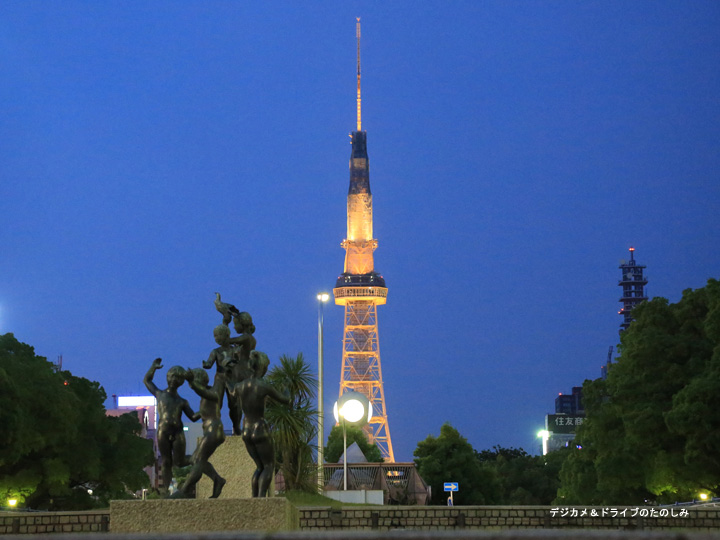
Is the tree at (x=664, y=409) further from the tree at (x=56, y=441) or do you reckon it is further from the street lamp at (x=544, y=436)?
the street lamp at (x=544, y=436)

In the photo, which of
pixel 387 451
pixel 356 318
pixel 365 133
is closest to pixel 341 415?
pixel 387 451

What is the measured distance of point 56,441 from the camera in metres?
41.2

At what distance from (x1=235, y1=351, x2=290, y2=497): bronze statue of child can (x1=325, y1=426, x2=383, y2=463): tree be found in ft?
225

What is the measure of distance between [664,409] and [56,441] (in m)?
24.5

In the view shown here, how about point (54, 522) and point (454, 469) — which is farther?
point (454, 469)

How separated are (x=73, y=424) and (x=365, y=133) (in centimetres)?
8508

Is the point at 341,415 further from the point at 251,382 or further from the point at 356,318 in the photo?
the point at 356,318

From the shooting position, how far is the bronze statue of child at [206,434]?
12.3 m

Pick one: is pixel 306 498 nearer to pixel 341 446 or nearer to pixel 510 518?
pixel 510 518

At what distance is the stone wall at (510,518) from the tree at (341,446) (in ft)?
198

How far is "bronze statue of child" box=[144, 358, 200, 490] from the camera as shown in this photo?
491 inches

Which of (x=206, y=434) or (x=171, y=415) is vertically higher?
(x=171, y=415)

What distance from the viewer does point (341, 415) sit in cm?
4066

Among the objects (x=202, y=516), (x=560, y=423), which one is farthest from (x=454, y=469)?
(x=560, y=423)
